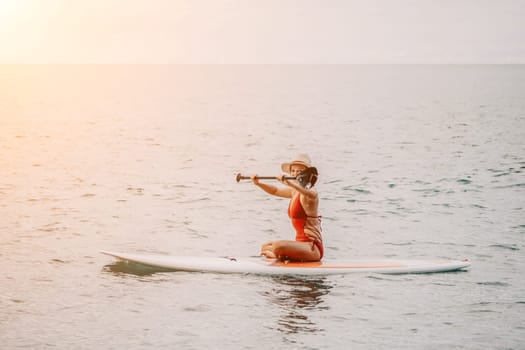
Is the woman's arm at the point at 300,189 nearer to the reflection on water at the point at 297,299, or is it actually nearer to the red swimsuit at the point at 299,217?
the red swimsuit at the point at 299,217

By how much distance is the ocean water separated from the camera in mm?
11078

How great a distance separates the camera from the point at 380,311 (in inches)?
465

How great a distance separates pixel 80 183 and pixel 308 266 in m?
12.5

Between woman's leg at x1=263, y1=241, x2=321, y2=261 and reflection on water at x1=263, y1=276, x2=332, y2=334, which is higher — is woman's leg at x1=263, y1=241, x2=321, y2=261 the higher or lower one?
the higher one

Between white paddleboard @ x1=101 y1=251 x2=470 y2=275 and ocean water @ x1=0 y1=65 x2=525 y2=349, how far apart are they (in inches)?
5.1

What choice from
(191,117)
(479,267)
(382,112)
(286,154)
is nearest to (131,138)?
(286,154)

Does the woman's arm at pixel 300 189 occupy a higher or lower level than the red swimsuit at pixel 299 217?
higher

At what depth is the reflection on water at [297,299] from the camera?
11094 mm

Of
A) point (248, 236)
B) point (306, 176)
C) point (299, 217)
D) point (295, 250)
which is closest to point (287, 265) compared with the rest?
point (295, 250)

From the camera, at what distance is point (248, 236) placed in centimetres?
1712

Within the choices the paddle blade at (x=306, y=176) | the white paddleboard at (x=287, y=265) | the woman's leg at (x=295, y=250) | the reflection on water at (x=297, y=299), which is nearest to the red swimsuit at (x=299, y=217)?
the woman's leg at (x=295, y=250)

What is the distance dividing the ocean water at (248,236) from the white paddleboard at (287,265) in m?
0.13

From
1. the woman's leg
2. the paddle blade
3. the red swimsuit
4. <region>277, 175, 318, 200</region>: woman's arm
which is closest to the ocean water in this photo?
the woman's leg

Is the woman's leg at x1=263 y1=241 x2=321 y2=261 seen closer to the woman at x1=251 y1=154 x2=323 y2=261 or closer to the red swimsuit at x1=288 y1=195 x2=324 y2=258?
the woman at x1=251 y1=154 x2=323 y2=261
